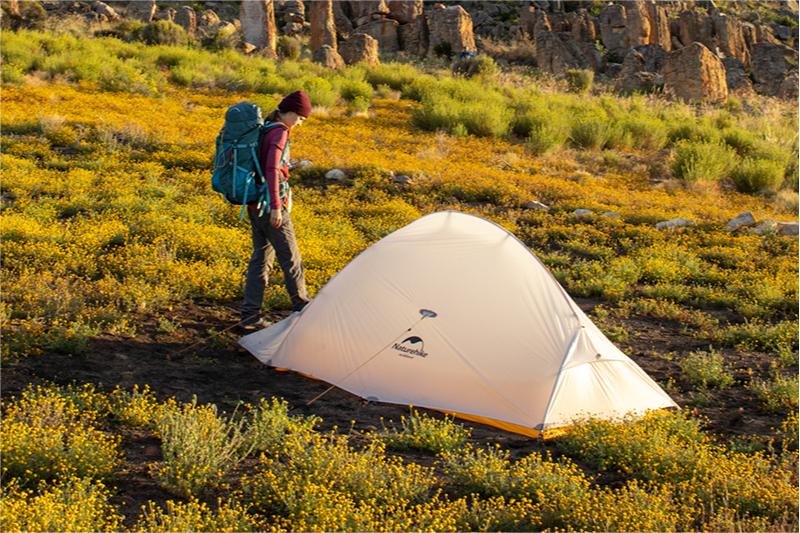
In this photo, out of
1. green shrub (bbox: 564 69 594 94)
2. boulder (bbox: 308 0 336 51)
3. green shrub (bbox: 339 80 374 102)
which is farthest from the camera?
boulder (bbox: 308 0 336 51)

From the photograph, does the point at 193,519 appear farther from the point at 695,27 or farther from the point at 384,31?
the point at 695,27

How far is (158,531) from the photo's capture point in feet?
14.2

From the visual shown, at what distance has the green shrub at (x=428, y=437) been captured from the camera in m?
5.79

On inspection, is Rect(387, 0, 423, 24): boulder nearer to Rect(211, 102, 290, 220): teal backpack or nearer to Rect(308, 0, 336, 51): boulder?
Rect(308, 0, 336, 51): boulder

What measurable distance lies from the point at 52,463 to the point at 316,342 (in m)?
2.49

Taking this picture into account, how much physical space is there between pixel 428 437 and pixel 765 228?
8910 mm

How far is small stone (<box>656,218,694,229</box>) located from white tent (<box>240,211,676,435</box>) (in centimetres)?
671

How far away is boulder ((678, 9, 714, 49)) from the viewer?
62094mm

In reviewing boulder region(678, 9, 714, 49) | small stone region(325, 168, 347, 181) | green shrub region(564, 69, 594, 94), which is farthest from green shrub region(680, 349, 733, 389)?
boulder region(678, 9, 714, 49)

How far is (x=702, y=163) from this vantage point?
655 inches

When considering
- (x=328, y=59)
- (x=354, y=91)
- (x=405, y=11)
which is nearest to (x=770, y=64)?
(x=405, y=11)

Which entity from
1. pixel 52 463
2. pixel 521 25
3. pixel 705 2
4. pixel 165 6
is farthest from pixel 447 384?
pixel 705 2

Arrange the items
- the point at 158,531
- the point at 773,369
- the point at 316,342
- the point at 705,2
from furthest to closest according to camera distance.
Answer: the point at 705,2 → the point at 773,369 → the point at 316,342 → the point at 158,531

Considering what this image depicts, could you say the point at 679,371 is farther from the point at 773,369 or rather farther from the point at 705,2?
the point at 705,2
